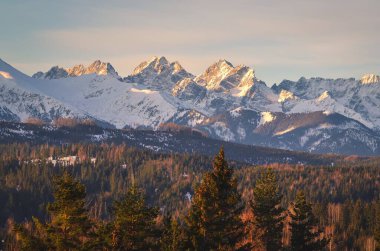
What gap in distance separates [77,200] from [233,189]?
46.9 feet

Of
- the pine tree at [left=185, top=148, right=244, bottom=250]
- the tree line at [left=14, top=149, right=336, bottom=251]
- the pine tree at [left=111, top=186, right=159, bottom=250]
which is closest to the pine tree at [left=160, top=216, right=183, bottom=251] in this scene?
the tree line at [left=14, top=149, right=336, bottom=251]

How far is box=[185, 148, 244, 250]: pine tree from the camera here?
54906 millimetres

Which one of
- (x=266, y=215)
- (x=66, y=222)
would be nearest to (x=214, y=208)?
(x=66, y=222)

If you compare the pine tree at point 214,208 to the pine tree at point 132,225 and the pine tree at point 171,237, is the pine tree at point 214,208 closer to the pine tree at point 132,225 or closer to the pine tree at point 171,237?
the pine tree at point 171,237

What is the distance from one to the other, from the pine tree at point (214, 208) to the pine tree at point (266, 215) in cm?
2045

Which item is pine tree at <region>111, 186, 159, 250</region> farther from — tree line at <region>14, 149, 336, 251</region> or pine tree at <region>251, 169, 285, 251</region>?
pine tree at <region>251, 169, 285, 251</region>

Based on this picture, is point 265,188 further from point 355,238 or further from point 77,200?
point 355,238

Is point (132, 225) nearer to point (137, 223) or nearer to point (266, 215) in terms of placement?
point (137, 223)

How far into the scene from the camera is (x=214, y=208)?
55.2 metres

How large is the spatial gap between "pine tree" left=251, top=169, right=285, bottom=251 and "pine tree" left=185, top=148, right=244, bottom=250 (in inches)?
805

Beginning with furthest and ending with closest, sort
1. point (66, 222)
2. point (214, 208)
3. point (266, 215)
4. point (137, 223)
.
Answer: point (266, 215) → point (137, 223) → point (214, 208) → point (66, 222)

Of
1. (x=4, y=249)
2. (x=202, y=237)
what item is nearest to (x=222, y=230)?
(x=202, y=237)

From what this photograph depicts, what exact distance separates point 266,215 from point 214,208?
22151 millimetres

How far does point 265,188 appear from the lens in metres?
76.5
